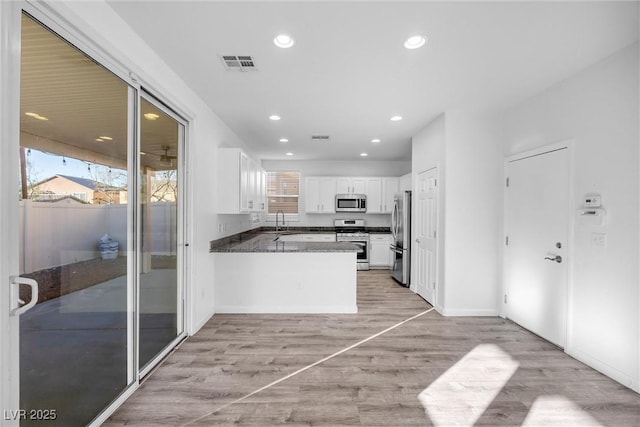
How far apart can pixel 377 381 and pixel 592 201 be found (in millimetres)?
2391

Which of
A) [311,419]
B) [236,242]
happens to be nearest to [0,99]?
[311,419]

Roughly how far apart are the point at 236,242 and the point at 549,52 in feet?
13.8

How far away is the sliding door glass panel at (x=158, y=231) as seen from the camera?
93.4 inches

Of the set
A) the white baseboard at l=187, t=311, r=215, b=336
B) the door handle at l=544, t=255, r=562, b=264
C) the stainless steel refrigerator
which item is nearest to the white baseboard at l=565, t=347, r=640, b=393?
the door handle at l=544, t=255, r=562, b=264

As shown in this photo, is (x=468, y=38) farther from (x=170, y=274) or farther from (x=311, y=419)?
(x=170, y=274)

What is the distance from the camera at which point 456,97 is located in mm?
3246

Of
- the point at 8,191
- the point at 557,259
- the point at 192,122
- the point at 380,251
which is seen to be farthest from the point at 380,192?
the point at 8,191

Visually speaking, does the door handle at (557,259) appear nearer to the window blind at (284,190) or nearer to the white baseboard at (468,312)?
the white baseboard at (468,312)

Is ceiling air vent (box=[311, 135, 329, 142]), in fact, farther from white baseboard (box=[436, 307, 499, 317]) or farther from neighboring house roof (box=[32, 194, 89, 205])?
neighboring house roof (box=[32, 194, 89, 205])

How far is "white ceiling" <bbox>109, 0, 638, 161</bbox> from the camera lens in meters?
1.86

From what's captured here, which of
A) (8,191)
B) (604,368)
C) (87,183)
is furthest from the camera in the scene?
(604,368)

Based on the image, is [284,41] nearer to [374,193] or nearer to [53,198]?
[53,198]

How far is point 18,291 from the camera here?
1.29 metres

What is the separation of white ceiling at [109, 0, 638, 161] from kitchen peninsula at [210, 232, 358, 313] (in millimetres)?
1903
